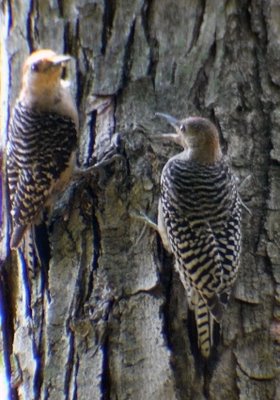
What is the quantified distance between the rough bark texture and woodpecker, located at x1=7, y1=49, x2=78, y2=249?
86 mm

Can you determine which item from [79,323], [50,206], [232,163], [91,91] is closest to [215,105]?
[232,163]

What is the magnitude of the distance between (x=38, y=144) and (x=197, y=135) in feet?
2.79

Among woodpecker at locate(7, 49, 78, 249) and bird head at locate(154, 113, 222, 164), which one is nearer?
bird head at locate(154, 113, 222, 164)

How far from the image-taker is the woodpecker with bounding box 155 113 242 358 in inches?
164

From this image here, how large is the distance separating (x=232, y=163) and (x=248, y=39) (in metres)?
Result: 0.61

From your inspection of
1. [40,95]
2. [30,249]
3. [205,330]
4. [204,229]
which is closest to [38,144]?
[40,95]

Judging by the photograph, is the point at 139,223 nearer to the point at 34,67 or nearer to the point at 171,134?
the point at 171,134

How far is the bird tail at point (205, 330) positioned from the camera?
4160 millimetres

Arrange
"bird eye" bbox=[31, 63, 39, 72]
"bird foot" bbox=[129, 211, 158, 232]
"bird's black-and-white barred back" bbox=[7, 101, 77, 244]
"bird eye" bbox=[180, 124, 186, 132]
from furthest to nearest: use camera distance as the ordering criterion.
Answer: "bird eye" bbox=[31, 63, 39, 72], "bird's black-and-white barred back" bbox=[7, 101, 77, 244], "bird eye" bbox=[180, 124, 186, 132], "bird foot" bbox=[129, 211, 158, 232]

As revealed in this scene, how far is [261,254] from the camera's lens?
4.32 metres

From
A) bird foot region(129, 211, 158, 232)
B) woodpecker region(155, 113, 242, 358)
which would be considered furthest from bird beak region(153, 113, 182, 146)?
bird foot region(129, 211, 158, 232)

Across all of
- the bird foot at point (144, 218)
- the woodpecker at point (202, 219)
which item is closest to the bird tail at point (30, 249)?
the bird foot at point (144, 218)

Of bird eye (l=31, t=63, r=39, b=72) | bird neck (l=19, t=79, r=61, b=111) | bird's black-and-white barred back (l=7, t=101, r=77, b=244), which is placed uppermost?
bird eye (l=31, t=63, r=39, b=72)

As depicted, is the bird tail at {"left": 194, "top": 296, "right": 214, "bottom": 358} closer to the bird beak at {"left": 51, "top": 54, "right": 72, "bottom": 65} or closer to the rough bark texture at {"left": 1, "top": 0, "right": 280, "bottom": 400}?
the rough bark texture at {"left": 1, "top": 0, "right": 280, "bottom": 400}
